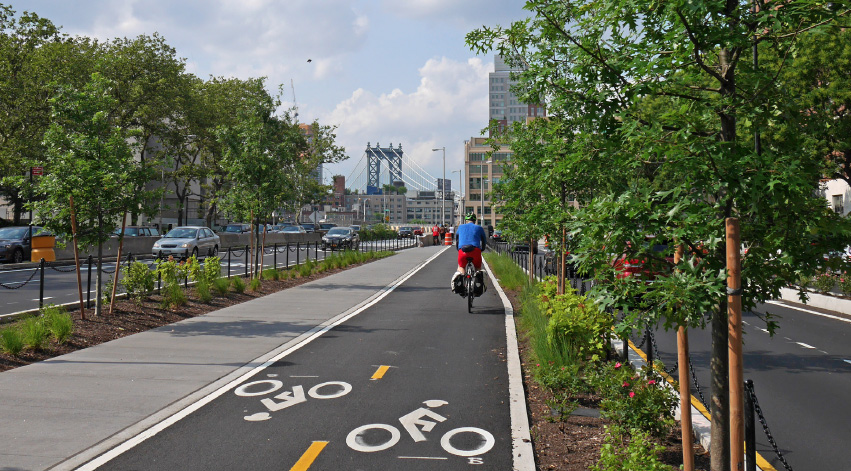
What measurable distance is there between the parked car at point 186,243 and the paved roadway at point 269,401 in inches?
836

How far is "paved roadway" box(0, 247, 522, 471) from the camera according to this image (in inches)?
223

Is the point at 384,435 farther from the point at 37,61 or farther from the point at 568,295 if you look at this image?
the point at 37,61

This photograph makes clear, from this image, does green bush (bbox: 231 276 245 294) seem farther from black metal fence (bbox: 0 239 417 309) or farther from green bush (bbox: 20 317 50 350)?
green bush (bbox: 20 317 50 350)

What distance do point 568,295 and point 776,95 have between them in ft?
16.9

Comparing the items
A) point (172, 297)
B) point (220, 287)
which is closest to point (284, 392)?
point (172, 297)

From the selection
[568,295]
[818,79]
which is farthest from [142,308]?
[818,79]

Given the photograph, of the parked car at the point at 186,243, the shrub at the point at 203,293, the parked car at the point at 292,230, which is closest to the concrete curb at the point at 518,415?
the shrub at the point at 203,293

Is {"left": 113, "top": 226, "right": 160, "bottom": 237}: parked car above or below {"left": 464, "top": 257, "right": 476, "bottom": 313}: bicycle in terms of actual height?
above

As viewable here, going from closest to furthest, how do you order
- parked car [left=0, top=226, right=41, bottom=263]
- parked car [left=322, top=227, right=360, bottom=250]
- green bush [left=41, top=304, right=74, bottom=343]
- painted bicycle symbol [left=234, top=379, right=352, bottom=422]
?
painted bicycle symbol [left=234, top=379, right=352, bottom=422] → green bush [left=41, top=304, right=74, bottom=343] → parked car [left=0, top=226, right=41, bottom=263] → parked car [left=322, top=227, right=360, bottom=250]

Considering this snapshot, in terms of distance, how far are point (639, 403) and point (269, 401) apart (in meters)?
3.75

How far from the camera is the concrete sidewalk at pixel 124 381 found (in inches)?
231

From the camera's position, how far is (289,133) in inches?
864

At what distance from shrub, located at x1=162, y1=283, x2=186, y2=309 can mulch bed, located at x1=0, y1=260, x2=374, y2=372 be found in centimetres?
12

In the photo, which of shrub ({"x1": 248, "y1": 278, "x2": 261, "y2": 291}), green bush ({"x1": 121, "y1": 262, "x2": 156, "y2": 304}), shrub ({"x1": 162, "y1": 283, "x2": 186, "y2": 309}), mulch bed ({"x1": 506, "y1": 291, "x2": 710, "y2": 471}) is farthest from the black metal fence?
mulch bed ({"x1": 506, "y1": 291, "x2": 710, "y2": 471})
